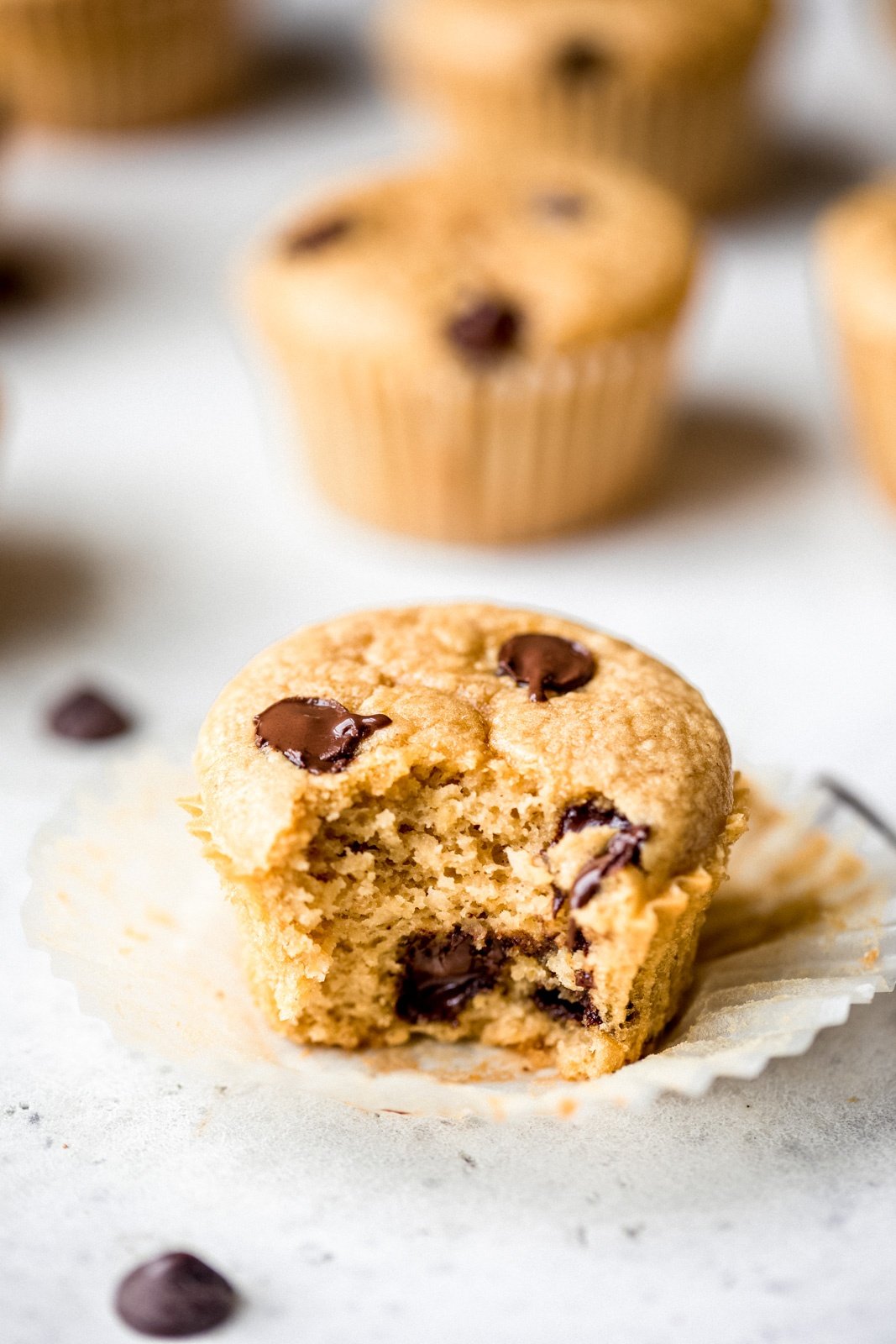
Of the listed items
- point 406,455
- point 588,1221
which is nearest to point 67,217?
point 406,455

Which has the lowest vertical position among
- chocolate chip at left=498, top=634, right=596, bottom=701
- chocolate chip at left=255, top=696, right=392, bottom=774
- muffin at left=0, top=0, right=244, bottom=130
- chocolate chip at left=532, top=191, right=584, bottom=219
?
muffin at left=0, top=0, right=244, bottom=130

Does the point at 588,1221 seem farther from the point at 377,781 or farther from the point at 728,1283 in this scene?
the point at 377,781

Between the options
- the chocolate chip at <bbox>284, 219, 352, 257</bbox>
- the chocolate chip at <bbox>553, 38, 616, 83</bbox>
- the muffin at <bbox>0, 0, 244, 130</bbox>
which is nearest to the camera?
the chocolate chip at <bbox>284, 219, 352, 257</bbox>

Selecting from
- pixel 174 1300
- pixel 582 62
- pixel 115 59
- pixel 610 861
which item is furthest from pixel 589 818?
pixel 115 59

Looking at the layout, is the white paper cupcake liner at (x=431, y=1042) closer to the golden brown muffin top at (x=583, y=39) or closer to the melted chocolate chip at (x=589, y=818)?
the melted chocolate chip at (x=589, y=818)

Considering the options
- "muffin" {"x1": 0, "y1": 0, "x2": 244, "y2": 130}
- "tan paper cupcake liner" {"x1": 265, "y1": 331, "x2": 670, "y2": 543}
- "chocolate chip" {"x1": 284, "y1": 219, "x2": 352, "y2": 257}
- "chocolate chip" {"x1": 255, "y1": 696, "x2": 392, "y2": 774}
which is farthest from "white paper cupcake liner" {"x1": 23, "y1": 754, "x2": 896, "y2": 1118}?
"muffin" {"x1": 0, "y1": 0, "x2": 244, "y2": 130}

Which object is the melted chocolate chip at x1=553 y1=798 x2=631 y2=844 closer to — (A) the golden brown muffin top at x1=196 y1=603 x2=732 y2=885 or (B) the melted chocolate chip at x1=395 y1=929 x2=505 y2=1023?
(A) the golden brown muffin top at x1=196 y1=603 x2=732 y2=885
